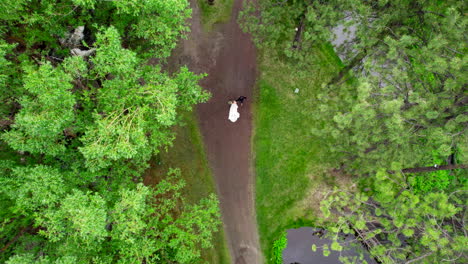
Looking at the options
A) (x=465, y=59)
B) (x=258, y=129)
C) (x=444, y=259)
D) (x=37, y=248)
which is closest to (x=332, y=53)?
(x=258, y=129)

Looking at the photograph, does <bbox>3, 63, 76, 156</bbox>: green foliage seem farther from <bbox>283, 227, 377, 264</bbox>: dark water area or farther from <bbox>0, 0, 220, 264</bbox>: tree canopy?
<bbox>283, 227, 377, 264</bbox>: dark water area

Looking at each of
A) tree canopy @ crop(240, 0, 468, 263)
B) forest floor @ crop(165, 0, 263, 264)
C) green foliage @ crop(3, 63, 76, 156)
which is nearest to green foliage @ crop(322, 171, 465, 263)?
tree canopy @ crop(240, 0, 468, 263)

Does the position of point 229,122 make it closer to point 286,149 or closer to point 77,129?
point 286,149

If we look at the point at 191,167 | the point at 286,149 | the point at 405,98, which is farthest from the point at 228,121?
the point at 405,98

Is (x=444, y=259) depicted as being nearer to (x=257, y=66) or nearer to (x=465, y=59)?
(x=465, y=59)

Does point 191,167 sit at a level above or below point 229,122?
below

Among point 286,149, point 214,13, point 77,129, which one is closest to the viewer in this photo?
point 77,129
